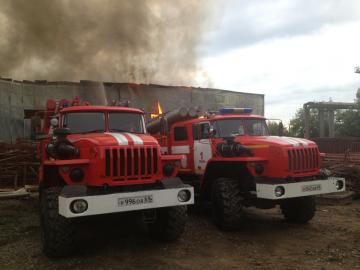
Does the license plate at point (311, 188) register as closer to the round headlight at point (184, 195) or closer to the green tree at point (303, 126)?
the round headlight at point (184, 195)

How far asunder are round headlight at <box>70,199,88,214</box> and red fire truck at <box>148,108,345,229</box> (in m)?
3.10

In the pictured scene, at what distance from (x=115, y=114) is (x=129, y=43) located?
1005 cm

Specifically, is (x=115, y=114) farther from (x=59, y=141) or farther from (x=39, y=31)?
(x=39, y=31)

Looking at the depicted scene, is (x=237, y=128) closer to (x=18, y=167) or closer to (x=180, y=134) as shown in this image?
(x=180, y=134)

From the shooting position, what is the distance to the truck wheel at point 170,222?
6805mm

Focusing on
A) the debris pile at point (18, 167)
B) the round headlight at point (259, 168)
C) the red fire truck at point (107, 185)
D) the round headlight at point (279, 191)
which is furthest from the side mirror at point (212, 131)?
the debris pile at point (18, 167)

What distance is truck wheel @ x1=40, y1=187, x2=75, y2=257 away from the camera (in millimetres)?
5859

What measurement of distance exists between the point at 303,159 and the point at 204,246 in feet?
8.50

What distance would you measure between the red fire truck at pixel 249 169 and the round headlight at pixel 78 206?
310 centimetres

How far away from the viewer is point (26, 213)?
9633 millimetres

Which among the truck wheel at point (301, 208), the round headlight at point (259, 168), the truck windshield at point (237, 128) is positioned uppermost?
the truck windshield at point (237, 128)

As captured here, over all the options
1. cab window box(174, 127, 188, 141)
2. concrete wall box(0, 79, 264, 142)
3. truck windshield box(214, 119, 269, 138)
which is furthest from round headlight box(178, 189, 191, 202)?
concrete wall box(0, 79, 264, 142)

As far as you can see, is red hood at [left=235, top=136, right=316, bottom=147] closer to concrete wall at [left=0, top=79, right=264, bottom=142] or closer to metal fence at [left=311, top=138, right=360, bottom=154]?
concrete wall at [left=0, top=79, right=264, bottom=142]

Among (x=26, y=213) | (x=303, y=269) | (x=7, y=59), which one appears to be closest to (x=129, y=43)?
(x=7, y=59)
